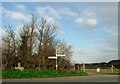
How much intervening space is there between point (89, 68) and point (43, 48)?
20.2m

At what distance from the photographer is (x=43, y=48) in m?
57.4

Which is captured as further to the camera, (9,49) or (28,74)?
(9,49)

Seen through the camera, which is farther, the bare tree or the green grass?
the bare tree

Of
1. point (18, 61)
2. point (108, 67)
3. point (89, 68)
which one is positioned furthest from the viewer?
point (89, 68)

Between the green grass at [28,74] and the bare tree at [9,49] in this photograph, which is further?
the bare tree at [9,49]

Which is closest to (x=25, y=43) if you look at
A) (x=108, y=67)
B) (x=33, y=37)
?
(x=33, y=37)

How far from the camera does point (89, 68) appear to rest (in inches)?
2886

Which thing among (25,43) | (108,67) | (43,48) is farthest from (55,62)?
(108,67)

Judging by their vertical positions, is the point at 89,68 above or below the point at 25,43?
below

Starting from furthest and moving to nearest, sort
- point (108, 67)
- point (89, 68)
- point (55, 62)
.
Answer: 1. point (89, 68)
2. point (108, 67)
3. point (55, 62)

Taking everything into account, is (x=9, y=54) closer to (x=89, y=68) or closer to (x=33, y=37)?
(x=33, y=37)

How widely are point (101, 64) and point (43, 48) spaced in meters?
20.4

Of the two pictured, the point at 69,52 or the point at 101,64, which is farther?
the point at 101,64

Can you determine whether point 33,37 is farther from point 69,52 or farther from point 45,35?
point 69,52
